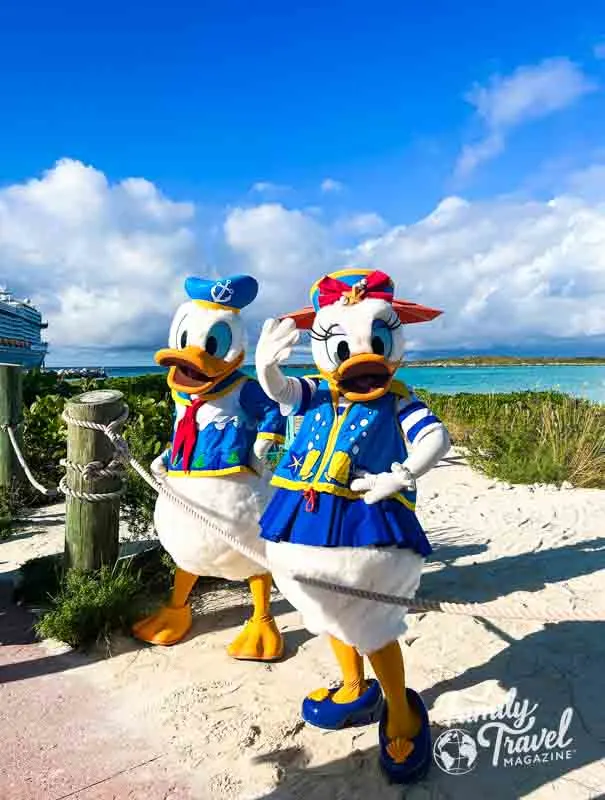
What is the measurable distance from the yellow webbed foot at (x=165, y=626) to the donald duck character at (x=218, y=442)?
1 cm

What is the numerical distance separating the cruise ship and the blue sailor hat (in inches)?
1032

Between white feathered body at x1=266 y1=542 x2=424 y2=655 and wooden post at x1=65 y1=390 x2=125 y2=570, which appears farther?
wooden post at x1=65 y1=390 x2=125 y2=570

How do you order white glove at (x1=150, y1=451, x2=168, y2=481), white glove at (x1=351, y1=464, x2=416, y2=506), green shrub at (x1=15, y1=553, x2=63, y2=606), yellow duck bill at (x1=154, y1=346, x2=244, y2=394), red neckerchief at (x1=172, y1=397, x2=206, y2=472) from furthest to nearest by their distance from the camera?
green shrub at (x1=15, y1=553, x2=63, y2=606)
white glove at (x1=150, y1=451, x2=168, y2=481)
red neckerchief at (x1=172, y1=397, x2=206, y2=472)
yellow duck bill at (x1=154, y1=346, x2=244, y2=394)
white glove at (x1=351, y1=464, x2=416, y2=506)

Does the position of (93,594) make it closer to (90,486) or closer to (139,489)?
(90,486)

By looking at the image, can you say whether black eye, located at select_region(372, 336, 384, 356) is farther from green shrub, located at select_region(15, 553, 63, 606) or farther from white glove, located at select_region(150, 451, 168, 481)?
green shrub, located at select_region(15, 553, 63, 606)

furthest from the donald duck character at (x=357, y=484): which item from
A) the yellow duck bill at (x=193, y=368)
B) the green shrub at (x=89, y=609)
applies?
the green shrub at (x=89, y=609)

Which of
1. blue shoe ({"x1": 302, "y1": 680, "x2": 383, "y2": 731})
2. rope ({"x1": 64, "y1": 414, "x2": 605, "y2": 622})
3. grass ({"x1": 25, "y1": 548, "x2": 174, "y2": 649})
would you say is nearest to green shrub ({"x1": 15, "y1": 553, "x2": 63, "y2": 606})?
grass ({"x1": 25, "y1": 548, "x2": 174, "y2": 649})

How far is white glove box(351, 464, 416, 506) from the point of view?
205cm

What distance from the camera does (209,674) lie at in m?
2.86

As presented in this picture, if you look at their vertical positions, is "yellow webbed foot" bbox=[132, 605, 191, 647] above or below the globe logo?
above

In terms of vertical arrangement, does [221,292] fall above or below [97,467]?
above

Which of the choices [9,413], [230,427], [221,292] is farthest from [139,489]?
[9,413]

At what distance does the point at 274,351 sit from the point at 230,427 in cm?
81

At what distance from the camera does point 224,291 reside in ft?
9.77
